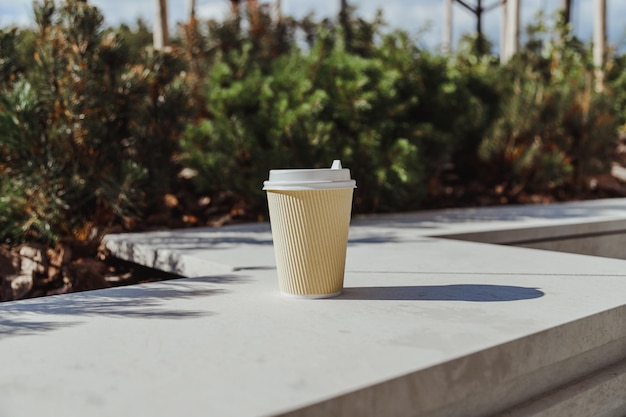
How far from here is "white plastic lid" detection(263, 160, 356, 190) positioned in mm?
2557

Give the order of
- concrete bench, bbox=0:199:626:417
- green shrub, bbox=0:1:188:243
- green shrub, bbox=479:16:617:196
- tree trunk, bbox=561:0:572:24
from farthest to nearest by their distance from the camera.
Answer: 1. tree trunk, bbox=561:0:572:24
2. green shrub, bbox=479:16:617:196
3. green shrub, bbox=0:1:188:243
4. concrete bench, bbox=0:199:626:417

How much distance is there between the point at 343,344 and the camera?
2035 millimetres

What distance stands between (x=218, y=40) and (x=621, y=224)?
520 centimetres

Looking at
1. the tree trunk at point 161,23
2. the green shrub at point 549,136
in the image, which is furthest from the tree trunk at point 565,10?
the tree trunk at point 161,23

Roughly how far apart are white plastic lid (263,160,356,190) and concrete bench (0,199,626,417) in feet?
1.44

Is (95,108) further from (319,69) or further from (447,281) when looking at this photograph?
(447,281)

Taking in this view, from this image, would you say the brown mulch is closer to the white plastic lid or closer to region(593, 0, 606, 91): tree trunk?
the white plastic lid

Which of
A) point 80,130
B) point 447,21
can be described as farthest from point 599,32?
point 80,130

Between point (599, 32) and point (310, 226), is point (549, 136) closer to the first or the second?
point (599, 32)

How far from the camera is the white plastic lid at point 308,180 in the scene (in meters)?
2.56

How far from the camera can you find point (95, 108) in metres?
4.79

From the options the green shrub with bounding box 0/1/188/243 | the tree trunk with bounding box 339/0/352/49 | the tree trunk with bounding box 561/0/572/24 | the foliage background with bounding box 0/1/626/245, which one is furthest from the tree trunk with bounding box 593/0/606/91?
the green shrub with bounding box 0/1/188/243

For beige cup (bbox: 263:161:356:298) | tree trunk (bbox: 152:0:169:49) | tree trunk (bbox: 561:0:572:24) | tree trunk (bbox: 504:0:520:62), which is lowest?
beige cup (bbox: 263:161:356:298)

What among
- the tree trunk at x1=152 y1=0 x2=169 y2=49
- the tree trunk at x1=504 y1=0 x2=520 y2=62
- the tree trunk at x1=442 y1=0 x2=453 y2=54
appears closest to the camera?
the tree trunk at x1=152 y1=0 x2=169 y2=49
